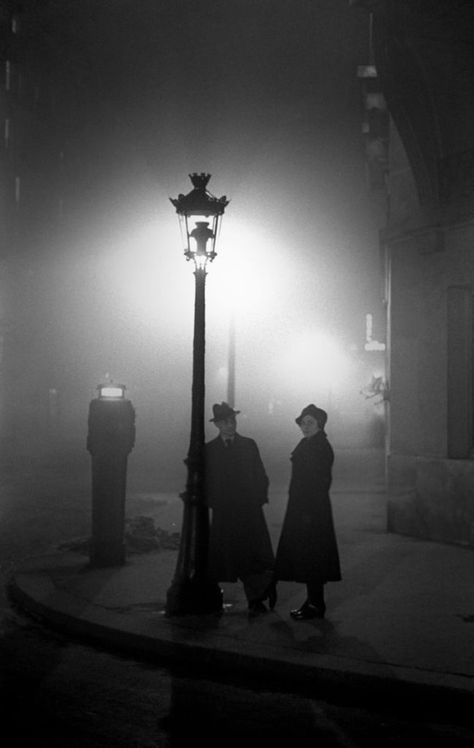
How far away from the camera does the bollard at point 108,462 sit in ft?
35.3

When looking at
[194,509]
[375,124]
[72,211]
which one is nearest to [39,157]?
[72,211]

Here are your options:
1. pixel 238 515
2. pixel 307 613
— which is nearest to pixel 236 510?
pixel 238 515

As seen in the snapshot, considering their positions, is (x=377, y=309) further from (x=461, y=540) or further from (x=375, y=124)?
(x=461, y=540)

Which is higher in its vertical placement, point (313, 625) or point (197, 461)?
point (197, 461)

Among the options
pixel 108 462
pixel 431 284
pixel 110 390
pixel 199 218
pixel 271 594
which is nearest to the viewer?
pixel 271 594

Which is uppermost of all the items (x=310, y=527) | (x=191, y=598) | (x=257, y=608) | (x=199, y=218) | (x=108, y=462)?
(x=199, y=218)

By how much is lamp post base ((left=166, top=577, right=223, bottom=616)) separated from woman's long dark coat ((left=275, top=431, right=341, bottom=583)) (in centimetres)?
60

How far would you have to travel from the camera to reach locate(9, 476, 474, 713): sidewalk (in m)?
6.37

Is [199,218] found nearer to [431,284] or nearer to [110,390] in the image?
[110,390]

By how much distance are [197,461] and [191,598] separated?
1144mm

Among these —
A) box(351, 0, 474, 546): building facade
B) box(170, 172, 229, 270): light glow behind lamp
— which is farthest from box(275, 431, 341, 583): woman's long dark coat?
box(351, 0, 474, 546): building facade

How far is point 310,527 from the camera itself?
8.21 meters

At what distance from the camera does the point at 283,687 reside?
6.48m

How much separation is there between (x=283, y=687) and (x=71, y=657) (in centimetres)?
166
